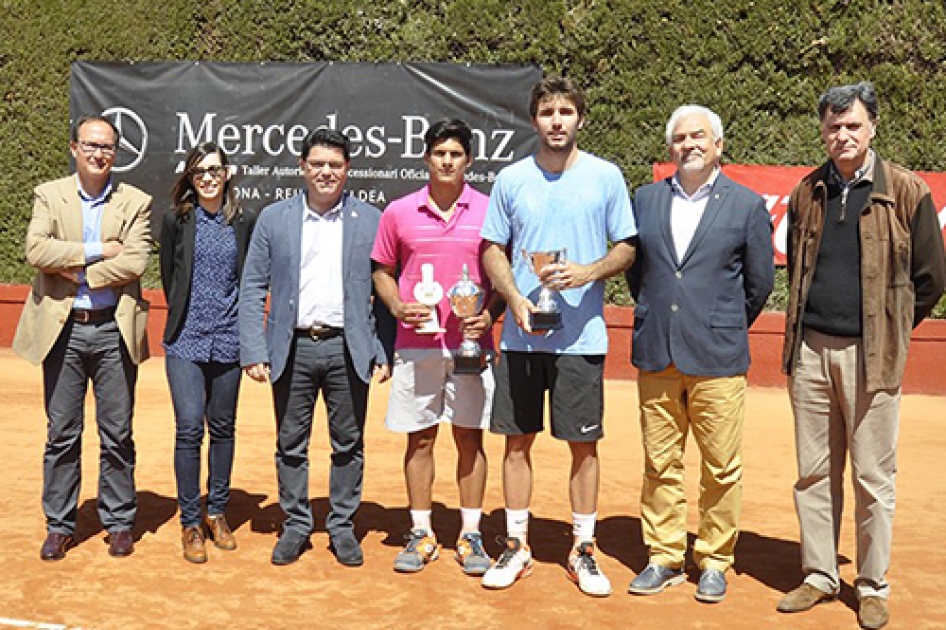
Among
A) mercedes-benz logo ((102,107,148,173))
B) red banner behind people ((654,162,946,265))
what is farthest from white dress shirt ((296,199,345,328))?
mercedes-benz logo ((102,107,148,173))

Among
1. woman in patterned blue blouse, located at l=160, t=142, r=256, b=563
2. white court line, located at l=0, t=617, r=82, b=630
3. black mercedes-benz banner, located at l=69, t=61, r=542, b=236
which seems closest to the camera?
white court line, located at l=0, t=617, r=82, b=630

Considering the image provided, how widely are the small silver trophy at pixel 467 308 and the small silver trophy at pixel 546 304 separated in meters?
0.33

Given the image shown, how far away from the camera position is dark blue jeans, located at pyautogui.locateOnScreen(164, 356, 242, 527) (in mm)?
5164

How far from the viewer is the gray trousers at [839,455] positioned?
4508 millimetres

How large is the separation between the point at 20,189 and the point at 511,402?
966 centimetres

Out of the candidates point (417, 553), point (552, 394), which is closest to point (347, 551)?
point (417, 553)

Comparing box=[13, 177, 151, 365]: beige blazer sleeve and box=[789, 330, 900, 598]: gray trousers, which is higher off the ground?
box=[13, 177, 151, 365]: beige blazer sleeve

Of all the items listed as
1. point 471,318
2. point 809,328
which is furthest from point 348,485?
point 809,328

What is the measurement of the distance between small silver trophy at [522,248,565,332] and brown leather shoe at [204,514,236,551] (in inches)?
72.6

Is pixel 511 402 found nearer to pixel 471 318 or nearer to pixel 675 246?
pixel 471 318

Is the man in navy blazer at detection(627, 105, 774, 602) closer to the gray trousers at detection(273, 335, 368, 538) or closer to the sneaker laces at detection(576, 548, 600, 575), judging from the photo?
the sneaker laces at detection(576, 548, 600, 575)

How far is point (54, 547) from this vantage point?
16.6 feet

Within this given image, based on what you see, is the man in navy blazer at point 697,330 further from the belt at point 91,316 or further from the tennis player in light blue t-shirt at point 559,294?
the belt at point 91,316

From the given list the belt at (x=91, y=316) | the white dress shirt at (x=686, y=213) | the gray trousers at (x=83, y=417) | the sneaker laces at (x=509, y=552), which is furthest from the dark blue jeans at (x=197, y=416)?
the white dress shirt at (x=686, y=213)
